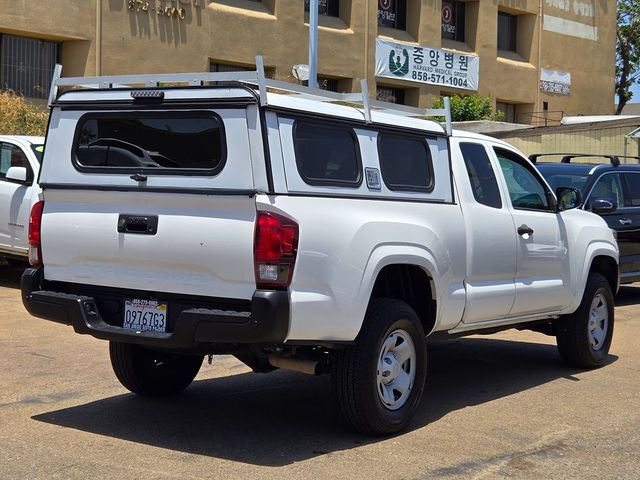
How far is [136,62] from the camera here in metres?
26.3

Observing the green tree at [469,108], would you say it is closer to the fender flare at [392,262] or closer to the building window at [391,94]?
the building window at [391,94]

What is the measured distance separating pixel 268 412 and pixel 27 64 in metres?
20.1

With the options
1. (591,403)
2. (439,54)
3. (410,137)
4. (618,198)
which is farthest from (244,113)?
(439,54)

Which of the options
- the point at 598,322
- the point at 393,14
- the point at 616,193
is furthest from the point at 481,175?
the point at 393,14

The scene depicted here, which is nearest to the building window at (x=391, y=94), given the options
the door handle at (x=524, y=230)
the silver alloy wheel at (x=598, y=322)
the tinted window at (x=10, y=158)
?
the tinted window at (x=10, y=158)

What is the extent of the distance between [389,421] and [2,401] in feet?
9.34

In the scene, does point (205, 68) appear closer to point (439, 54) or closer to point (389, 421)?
point (439, 54)

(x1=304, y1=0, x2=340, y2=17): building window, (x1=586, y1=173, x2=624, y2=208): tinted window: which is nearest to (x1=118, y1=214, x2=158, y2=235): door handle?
(x1=586, y1=173, x2=624, y2=208): tinted window

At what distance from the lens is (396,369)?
6.79 metres

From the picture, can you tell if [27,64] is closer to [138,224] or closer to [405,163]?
[405,163]

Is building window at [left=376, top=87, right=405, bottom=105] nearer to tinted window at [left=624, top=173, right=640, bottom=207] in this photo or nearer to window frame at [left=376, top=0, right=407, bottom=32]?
window frame at [left=376, top=0, right=407, bottom=32]

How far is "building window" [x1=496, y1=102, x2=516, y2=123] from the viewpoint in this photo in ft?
130

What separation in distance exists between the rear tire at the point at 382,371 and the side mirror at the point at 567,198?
2611mm

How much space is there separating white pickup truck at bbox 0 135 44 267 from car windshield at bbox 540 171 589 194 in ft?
22.1
